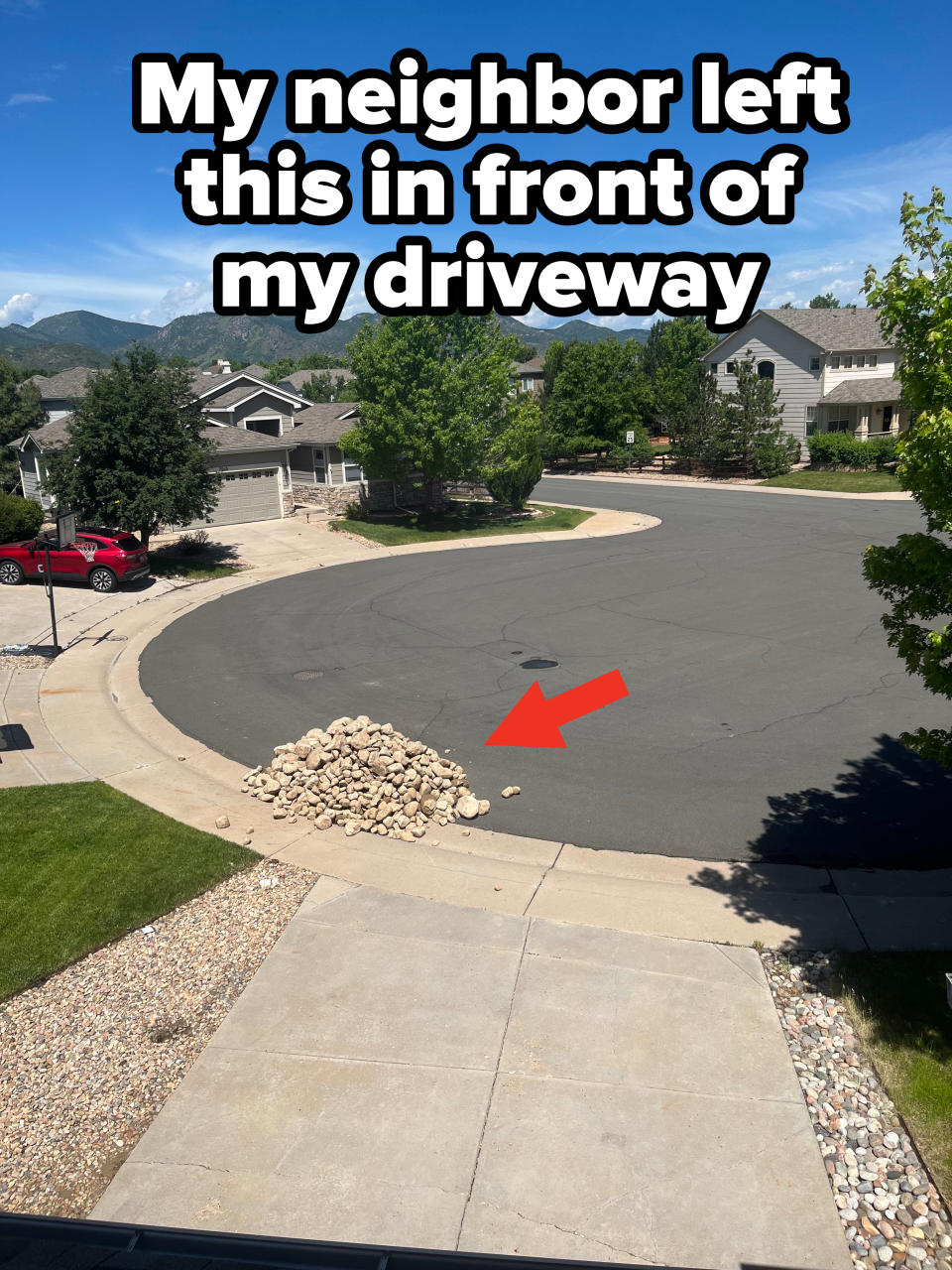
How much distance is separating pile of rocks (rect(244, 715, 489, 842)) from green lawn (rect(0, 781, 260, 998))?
1366 millimetres

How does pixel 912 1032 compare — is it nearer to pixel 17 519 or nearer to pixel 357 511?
pixel 17 519

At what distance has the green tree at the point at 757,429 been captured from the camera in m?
52.1

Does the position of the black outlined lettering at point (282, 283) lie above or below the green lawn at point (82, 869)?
above

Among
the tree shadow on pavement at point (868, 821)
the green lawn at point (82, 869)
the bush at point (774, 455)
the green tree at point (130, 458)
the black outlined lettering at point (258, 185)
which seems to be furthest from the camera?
the bush at point (774, 455)

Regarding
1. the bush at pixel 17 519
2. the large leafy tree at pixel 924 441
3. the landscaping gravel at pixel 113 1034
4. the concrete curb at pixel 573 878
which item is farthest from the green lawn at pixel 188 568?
the large leafy tree at pixel 924 441

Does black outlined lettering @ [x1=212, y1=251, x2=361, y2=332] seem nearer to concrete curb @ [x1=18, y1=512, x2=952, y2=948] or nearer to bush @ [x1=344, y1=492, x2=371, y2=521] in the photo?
concrete curb @ [x1=18, y1=512, x2=952, y2=948]

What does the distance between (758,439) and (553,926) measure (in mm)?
48128

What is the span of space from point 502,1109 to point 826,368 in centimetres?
5472

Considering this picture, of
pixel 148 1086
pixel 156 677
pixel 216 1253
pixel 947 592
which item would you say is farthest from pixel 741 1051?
pixel 156 677

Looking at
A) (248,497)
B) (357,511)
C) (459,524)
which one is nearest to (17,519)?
(248,497)

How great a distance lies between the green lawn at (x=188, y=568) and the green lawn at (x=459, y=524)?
6.64 metres

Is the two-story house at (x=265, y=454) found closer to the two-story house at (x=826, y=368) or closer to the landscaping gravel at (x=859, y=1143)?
the two-story house at (x=826, y=368)

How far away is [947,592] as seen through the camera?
7965mm

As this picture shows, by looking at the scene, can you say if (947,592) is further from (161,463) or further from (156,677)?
(161,463)
